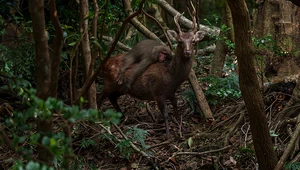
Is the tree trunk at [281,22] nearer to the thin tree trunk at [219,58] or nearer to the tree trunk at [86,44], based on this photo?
the thin tree trunk at [219,58]

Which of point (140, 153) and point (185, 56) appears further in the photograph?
point (185, 56)

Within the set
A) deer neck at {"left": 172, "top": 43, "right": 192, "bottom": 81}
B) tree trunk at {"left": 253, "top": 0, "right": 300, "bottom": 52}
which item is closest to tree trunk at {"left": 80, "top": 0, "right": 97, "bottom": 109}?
deer neck at {"left": 172, "top": 43, "right": 192, "bottom": 81}

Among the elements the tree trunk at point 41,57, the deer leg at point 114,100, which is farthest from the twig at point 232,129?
the tree trunk at point 41,57

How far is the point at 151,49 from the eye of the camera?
29.8 ft

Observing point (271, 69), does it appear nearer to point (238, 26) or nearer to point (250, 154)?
point (250, 154)

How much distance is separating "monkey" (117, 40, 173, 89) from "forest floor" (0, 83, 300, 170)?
2.95 ft

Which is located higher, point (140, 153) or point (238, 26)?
point (238, 26)

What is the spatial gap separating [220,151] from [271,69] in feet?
6.24

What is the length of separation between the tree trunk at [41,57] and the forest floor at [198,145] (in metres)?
2.63

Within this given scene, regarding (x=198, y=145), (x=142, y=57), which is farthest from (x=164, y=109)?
(x=198, y=145)

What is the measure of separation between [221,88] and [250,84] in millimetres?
3335

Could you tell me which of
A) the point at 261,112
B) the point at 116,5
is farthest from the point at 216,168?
the point at 116,5

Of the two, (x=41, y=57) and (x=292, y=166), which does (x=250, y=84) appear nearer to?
(x=292, y=166)

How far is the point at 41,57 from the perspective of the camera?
14.4 feet
